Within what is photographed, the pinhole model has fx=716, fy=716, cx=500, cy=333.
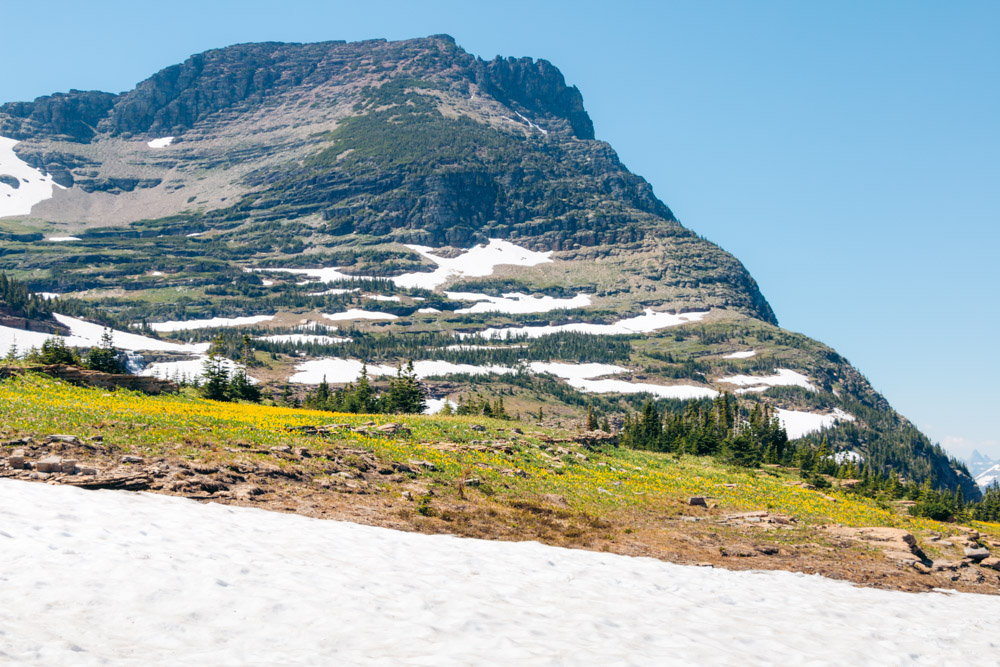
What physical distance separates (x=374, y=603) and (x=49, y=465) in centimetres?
1262

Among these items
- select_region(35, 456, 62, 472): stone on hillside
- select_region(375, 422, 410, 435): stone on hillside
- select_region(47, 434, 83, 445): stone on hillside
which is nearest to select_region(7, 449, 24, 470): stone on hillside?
select_region(35, 456, 62, 472): stone on hillside

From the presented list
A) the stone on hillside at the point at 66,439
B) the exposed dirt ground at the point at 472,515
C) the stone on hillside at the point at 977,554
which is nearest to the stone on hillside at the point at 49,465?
the exposed dirt ground at the point at 472,515

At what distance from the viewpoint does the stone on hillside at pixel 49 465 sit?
67.8ft

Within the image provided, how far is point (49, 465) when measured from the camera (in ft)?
68.0

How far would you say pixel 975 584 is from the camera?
26.3 metres

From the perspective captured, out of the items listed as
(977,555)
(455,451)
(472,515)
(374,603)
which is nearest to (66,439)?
(472,515)

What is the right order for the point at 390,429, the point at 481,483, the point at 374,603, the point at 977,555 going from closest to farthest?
the point at 374,603 → the point at 977,555 → the point at 481,483 → the point at 390,429

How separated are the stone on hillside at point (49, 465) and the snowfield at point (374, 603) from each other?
2.00 metres

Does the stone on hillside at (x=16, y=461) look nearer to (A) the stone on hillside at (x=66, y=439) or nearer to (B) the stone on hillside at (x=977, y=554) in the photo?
(A) the stone on hillside at (x=66, y=439)

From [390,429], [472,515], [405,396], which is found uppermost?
[390,429]

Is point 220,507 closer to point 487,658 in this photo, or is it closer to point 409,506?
point 409,506

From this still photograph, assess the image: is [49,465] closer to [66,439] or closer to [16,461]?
[16,461]

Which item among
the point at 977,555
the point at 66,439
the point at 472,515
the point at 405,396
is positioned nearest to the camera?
the point at 66,439

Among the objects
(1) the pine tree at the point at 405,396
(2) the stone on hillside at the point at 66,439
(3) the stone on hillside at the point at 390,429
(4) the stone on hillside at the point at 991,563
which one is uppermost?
(3) the stone on hillside at the point at 390,429
